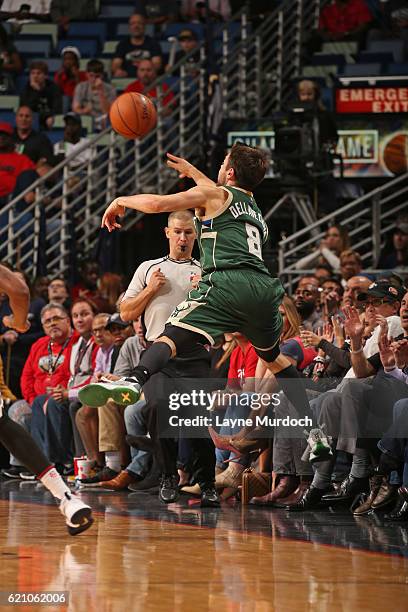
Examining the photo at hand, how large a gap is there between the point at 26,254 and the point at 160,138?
7.09ft

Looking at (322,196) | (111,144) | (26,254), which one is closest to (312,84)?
(322,196)

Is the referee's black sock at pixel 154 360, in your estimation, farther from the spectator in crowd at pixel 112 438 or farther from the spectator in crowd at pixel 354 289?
the spectator in crowd at pixel 112 438

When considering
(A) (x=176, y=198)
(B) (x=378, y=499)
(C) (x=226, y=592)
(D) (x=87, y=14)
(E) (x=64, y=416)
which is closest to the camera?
(C) (x=226, y=592)

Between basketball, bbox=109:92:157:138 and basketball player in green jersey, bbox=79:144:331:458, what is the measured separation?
219cm

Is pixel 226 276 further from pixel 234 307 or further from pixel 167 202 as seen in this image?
pixel 167 202

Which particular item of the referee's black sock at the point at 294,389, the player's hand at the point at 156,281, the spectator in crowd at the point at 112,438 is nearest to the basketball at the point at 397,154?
the spectator in crowd at the point at 112,438

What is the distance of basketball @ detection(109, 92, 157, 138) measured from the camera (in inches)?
351

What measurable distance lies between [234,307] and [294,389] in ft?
3.40

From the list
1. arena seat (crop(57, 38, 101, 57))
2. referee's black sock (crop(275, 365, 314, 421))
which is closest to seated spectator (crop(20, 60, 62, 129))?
arena seat (crop(57, 38, 101, 57))

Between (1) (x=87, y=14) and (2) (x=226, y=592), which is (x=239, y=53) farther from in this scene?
(2) (x=226, y=592)

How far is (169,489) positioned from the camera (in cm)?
805

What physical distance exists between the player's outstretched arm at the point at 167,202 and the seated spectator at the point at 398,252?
4875 mm

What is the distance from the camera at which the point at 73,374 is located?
1021 centimetres

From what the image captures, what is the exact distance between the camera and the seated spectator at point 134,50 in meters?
16.9
